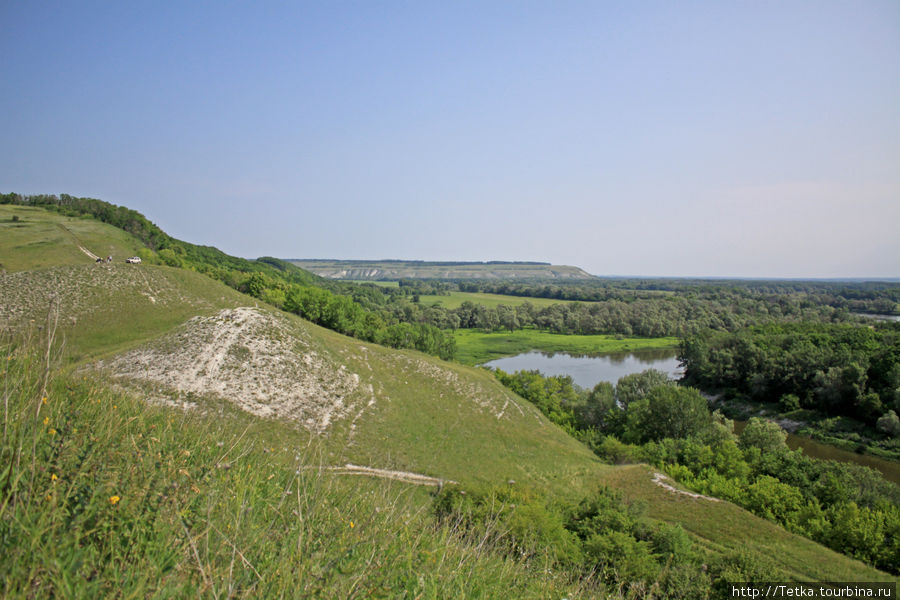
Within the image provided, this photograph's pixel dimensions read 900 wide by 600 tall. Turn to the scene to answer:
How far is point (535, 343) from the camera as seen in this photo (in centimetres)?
10512

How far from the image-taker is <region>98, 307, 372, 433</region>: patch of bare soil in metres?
26.5

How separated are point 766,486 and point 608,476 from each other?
978 cm

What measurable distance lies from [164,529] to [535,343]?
105760mm

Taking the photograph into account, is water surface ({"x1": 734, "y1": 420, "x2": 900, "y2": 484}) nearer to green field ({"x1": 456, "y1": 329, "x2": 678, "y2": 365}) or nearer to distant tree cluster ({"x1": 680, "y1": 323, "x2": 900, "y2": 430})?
distant tree cluster ({"x1": 680, "y1": 323, "x2": 900, "y2": 430})

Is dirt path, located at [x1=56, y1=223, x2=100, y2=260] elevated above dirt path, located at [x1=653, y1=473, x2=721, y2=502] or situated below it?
above

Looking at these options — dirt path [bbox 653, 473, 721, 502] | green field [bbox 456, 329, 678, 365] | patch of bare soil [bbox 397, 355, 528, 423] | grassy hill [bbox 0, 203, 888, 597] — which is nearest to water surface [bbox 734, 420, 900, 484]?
dirt path [bbox 653, 473, 721, 502]

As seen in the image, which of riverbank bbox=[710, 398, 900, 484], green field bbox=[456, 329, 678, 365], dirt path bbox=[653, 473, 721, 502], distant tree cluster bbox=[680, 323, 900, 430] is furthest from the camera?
green field bbox=[456, 329, 678, 365]

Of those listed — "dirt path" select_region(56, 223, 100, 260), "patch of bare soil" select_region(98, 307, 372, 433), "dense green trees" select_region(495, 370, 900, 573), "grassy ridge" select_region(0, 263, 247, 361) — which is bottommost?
"dense green trees" select_region(495, 370, 900, 573)

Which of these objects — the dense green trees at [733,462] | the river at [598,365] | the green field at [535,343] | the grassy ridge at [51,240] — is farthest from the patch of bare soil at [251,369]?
the green field at [535,343]

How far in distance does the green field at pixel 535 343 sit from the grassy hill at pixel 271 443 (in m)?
48.7

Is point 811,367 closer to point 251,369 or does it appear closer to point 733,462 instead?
point 733,462

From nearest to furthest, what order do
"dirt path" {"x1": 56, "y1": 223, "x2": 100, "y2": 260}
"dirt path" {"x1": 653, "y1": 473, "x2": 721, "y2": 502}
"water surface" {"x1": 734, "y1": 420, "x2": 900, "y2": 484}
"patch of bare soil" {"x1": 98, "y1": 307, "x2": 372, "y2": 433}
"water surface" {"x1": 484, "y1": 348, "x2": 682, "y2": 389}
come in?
"dirt path" {"x1": 653, "y1": 473, "x2": 721, "y2": 502}, "patch of bare soil" {"x1": 98, "y1": 307, "x2": 372, "y2": 433}, "water surface" {"x1": 734, "y1": 420, "x2": 900, "y2": 484}, "dirt path" {"x1": 56, "y1": 223, "x2": 100, "y2": 260}, "water surface" {"x1": 484, "y1": 348, "x2": 682, "y2": 389}

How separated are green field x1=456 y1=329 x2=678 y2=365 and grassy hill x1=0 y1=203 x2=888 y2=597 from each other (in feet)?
160

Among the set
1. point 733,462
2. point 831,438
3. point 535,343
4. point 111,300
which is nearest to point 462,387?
point 733,462
